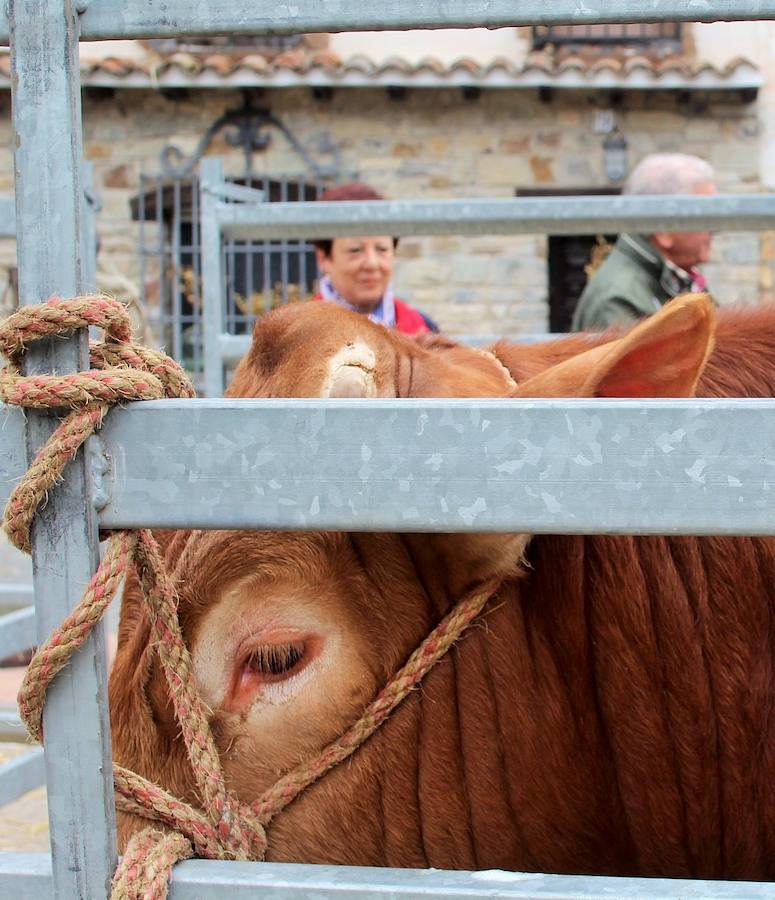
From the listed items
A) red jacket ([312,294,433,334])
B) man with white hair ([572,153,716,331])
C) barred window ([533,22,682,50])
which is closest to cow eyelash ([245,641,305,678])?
man with white hair ([572,153,716,331])

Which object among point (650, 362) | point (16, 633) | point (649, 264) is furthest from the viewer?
point (649, 264)

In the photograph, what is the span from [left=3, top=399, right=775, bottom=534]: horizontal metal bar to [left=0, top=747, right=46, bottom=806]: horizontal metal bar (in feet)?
9.44

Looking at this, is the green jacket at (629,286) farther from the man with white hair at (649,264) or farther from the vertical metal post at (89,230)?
the vertical metal post at (89,230)

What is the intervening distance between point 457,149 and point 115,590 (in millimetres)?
11073

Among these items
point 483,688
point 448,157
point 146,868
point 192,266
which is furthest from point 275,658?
point 448,157

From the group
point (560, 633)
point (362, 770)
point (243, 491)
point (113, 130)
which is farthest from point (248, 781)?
point (113, 130)

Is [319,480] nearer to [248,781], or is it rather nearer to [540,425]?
[540,425]

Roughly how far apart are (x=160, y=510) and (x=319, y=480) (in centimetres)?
19

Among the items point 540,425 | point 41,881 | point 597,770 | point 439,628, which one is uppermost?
point 540,425

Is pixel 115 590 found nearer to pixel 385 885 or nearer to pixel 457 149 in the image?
pixel 385 885

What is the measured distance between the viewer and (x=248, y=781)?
174 cm

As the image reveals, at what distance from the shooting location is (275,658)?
5.75 ft

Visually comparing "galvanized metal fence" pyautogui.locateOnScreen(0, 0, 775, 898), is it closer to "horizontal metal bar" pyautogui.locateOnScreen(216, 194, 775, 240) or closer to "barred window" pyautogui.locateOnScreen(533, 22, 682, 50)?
"horizontal metal bar" pyautogui.locateOnScreen(216, 194, 775, 240)

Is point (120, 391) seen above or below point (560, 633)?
above
